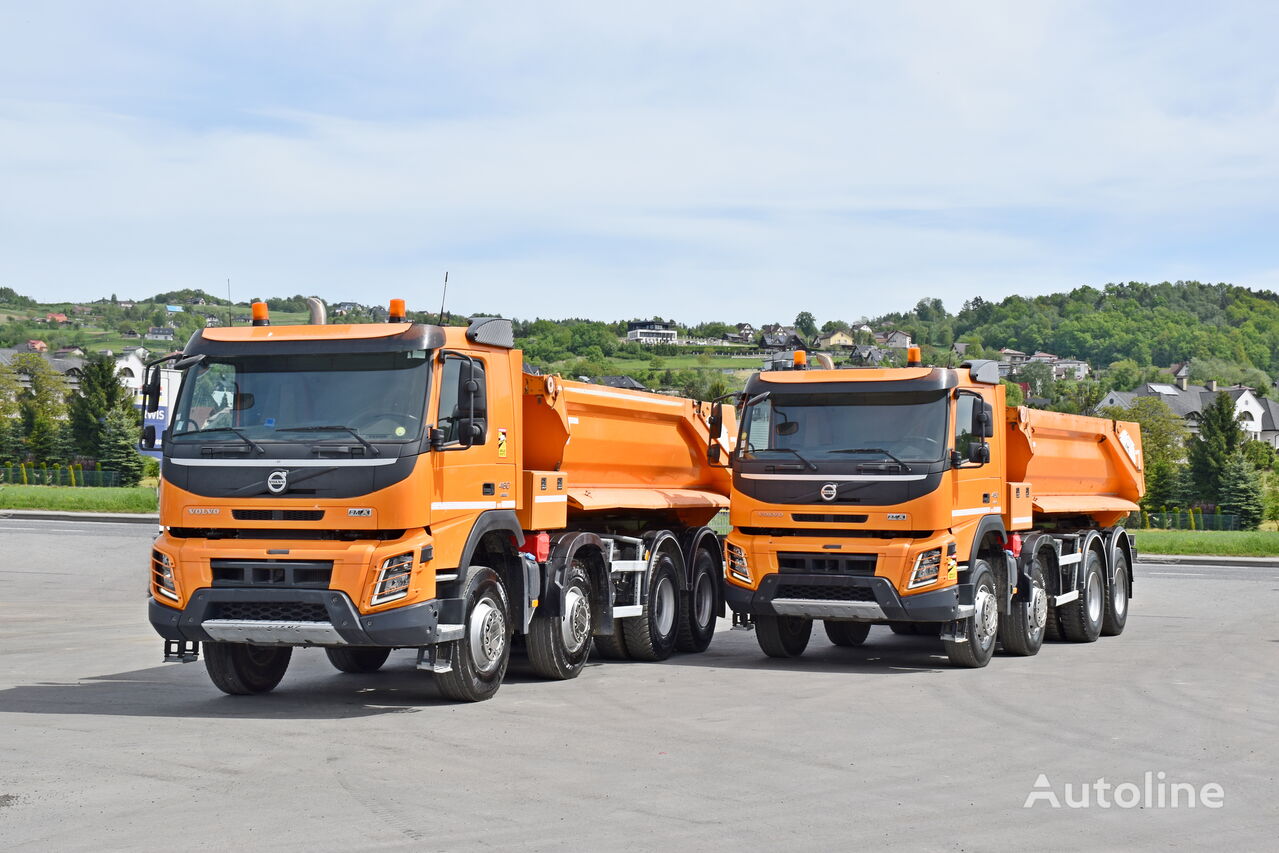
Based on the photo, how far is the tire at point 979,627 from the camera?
1437 cm

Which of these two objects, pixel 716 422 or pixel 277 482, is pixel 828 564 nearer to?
pixel 716 422

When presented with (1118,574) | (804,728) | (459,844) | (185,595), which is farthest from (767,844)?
(1118,574)

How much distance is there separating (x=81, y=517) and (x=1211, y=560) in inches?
1410

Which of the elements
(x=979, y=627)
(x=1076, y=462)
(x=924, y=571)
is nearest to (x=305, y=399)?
(x=924, y=571)

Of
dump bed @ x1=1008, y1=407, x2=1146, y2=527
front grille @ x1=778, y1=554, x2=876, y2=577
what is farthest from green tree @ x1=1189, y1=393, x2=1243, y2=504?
front grille @ x1=778, y1=554, x2=876, y2=577

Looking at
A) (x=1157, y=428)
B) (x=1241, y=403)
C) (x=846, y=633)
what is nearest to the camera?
(x=846, y=633)

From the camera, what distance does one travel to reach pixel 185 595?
35.8 feet

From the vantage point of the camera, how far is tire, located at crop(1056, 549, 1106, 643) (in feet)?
59.6

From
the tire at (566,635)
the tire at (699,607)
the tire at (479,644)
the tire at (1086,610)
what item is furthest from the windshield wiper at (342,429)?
the tire at (1086,610)

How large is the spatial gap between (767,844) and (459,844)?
154 cm

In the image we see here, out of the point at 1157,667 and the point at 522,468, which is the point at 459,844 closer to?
the point at 522,468

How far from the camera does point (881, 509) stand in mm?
13789

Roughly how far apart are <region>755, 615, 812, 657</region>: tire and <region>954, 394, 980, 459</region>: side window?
2.51 metres

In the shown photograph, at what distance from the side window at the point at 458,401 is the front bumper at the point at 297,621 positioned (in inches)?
53.0
